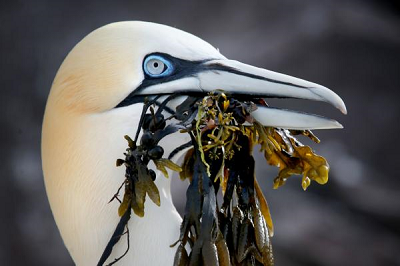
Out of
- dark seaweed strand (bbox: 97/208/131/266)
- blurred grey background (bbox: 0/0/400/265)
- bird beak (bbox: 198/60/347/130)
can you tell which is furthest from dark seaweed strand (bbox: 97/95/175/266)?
blurred grey background (bbox: 0/0/400/265)

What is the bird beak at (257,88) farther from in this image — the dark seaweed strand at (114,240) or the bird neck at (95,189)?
the dark seaweed strand at (114,240)

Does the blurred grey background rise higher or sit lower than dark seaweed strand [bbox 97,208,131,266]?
higher

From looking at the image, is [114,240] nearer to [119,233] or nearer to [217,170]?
[119,233]

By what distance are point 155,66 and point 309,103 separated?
162 cm

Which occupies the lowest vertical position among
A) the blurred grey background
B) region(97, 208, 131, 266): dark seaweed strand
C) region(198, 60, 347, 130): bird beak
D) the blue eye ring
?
region(97, 208, 131, 266): dark seaweed strand

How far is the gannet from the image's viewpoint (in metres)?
1.23

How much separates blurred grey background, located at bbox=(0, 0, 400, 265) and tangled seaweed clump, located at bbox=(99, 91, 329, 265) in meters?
1.26

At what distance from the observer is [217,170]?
1263 millimetres

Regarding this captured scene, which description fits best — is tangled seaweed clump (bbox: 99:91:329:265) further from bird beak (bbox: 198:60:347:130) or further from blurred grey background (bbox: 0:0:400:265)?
blurred grey background (bbox: 0:0:400:265)

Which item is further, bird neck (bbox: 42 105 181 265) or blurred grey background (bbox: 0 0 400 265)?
blurred grey background (bbox: 0 0 400 265)

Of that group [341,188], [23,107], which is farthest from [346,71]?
[23,107]

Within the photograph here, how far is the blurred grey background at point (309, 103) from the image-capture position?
246 centimetres

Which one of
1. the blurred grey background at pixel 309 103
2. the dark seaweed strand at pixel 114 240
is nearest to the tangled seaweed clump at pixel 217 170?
the dark seaweed strand at pixel 114 240

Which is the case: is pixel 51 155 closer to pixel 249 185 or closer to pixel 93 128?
pixel 93 128
